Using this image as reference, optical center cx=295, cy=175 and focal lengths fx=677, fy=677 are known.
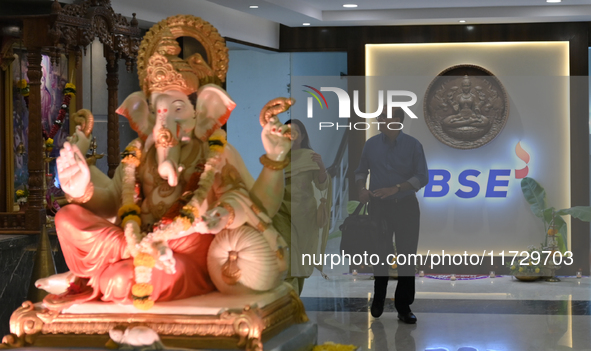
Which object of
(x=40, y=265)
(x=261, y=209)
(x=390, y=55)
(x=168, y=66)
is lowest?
(x=40, y=265)

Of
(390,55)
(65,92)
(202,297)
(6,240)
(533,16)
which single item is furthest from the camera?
(390,55)

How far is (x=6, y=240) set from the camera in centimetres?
482

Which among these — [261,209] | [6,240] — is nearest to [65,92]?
[6,240]

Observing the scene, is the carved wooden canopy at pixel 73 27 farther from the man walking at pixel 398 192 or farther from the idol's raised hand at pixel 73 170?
the idol's raised hand at pixel 73 170

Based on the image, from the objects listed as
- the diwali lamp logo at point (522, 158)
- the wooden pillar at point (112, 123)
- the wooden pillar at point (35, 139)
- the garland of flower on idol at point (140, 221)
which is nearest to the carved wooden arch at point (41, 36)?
the wooden pillar at point (35, 139)

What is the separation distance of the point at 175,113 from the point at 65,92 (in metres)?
3.61

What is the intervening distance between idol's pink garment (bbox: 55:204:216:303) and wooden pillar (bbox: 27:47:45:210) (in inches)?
103

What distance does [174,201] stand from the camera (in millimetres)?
2898

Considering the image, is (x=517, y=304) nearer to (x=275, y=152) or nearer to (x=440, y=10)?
(x=440, y=10)

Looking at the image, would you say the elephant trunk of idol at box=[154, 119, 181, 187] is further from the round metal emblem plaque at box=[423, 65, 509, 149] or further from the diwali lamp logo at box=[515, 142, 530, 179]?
the round metal emblem plaque at box=[423, 65, 509, 149]

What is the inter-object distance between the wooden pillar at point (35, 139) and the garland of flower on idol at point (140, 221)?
2.51m

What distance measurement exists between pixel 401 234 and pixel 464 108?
2.72 metres

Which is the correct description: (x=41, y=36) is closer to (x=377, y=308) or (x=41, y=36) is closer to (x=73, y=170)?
(x=73, y=170)

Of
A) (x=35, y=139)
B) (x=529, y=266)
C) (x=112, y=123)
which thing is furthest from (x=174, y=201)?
(x=529, y=266)
